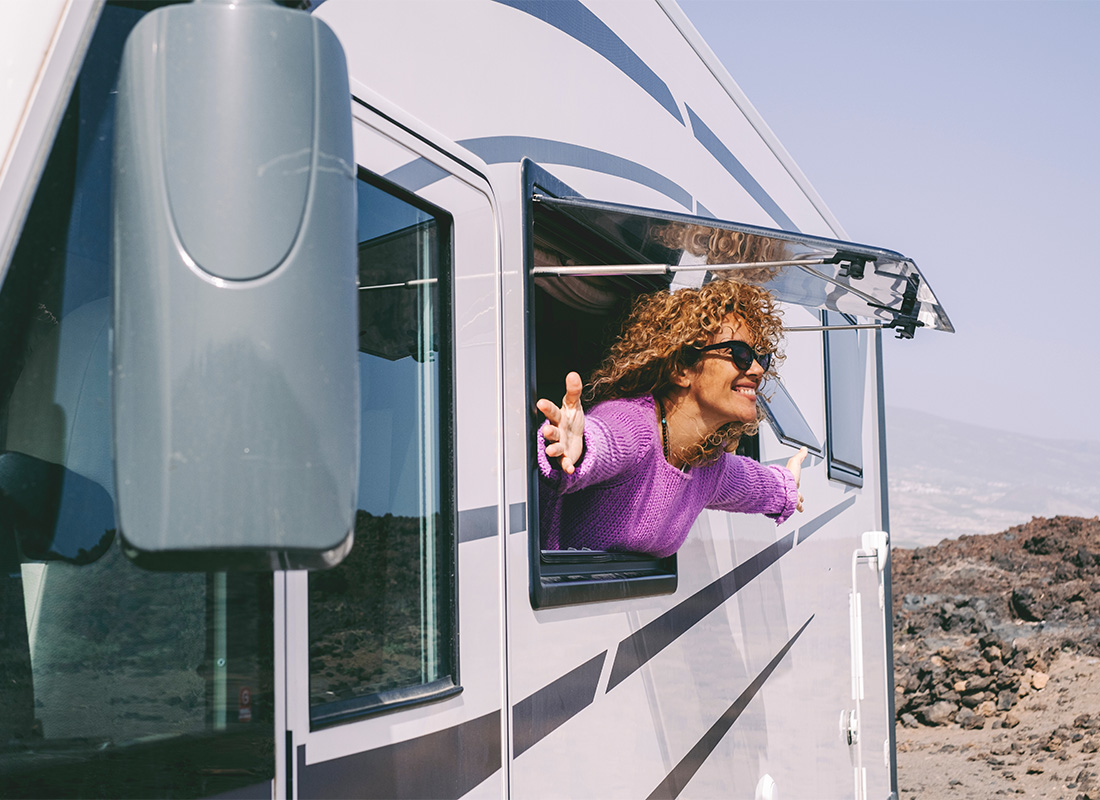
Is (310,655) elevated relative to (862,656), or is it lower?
elevated

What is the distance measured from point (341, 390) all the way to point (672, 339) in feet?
4.50

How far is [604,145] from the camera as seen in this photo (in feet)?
7.65

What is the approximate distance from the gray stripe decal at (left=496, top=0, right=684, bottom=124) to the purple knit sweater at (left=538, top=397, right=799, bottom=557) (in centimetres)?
75

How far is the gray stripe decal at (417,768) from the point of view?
1.30 metres

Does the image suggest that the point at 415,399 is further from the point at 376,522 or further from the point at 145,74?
the point at 145,74

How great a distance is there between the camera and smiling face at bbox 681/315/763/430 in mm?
2273

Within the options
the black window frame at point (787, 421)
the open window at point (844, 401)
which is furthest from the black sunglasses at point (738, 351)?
the open window at point (844, 401)

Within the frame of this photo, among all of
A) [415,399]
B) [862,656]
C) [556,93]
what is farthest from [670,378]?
[862,656]

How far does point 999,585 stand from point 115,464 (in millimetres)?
18175

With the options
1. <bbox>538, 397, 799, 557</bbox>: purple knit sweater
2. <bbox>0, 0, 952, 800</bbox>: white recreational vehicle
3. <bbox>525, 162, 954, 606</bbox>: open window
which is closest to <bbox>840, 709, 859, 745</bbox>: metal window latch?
<bbox>0, 0, 952, 800</bbox>: white recreational vehicle

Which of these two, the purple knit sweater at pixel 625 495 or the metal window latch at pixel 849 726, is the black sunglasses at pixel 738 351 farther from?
the metal window latch at pixel 849 726

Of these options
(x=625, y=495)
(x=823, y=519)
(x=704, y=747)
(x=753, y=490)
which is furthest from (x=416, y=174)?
(x=823, y=519)

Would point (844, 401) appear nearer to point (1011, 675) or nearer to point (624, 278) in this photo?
point (624, 278)

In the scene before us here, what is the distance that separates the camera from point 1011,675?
12.7 metres
